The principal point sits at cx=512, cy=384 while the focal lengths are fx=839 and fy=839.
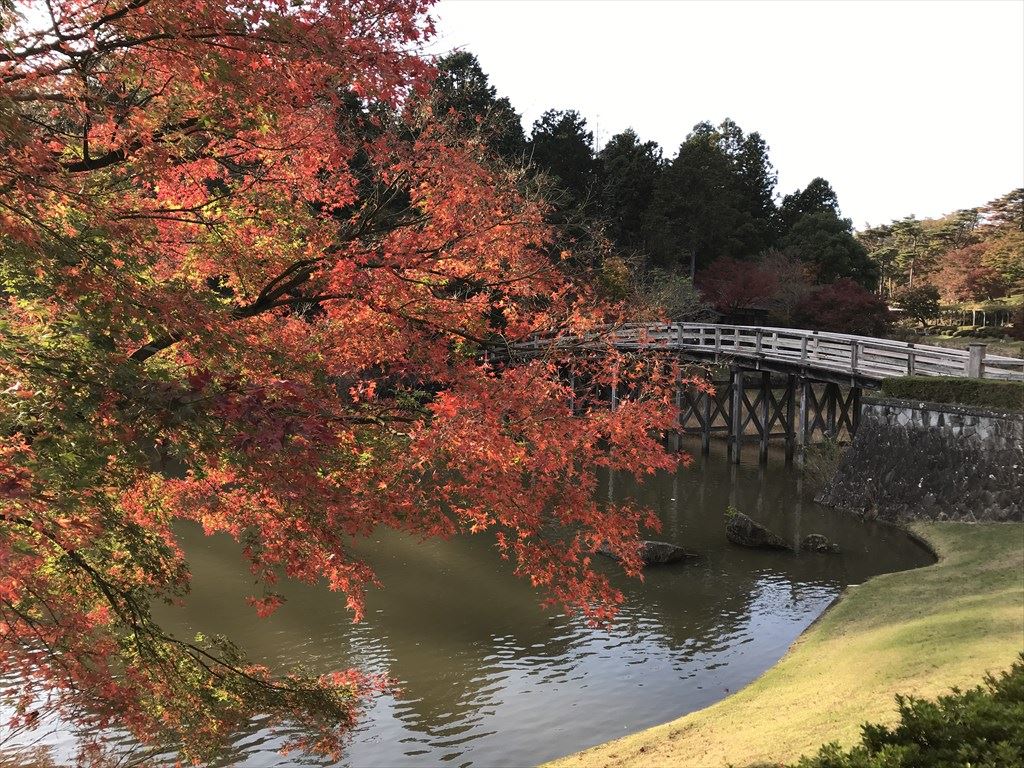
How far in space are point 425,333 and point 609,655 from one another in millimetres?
6055

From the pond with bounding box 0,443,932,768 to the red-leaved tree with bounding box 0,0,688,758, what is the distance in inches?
57.0

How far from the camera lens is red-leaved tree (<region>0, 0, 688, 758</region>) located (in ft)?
14.3

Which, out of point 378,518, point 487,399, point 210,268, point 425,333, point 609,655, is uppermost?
point 210,268

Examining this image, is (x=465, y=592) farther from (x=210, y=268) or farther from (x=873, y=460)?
(x=873, y=460)

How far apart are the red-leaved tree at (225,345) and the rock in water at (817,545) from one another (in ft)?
30.2

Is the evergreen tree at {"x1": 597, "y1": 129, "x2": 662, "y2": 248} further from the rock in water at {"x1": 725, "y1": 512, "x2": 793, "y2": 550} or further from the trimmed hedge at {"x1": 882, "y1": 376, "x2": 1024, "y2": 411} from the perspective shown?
the rock in water at {"x1": 725, "y1": 512, "x2": 793, "y2": 550}

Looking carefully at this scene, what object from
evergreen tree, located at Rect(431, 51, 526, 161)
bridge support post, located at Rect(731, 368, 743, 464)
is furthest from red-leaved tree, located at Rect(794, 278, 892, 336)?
evergreen tree, located at Rect(431, 51, 526, 161)

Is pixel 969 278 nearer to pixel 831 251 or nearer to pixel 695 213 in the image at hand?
pixel 831 251

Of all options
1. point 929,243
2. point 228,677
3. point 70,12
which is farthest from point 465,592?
point 929,243

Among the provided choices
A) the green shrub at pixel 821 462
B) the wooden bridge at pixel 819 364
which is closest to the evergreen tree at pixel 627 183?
the wooden bridge at pixel 819 364

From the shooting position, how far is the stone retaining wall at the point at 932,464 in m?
16.5

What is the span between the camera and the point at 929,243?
54.8m

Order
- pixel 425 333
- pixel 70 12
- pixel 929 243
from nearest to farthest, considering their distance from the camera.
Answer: pixel 70 12, pixel 425 333, pixel 929 243

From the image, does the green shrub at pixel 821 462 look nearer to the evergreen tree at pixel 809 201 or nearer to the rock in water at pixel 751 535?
the rock in water at pixel 751 535
